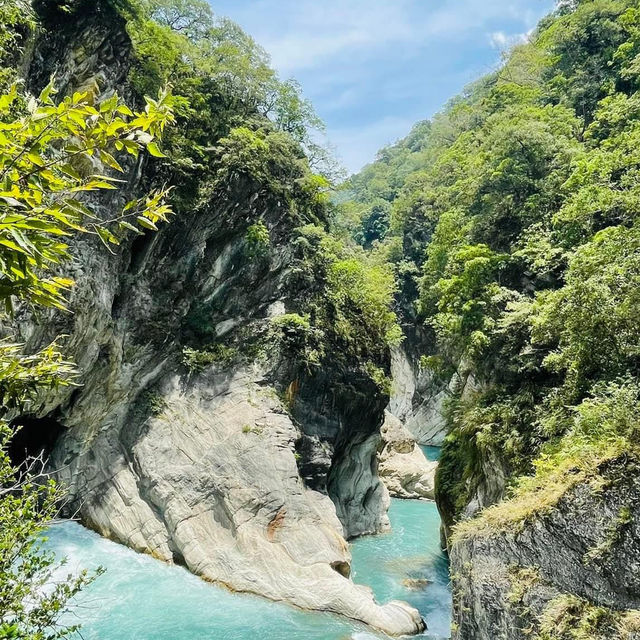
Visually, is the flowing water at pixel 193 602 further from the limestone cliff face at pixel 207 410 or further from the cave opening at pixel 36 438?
the cave opening at pixel 36 438

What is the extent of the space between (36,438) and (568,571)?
Result: 14.8 m

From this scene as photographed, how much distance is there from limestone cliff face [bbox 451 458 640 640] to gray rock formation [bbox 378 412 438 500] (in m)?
16.2

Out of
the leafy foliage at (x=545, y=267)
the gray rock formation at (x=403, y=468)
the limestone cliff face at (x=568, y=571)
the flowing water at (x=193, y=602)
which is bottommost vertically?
the flowing water at (x=193, y=602)

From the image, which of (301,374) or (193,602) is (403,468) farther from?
(193,602)

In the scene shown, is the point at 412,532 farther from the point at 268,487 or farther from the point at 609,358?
the point at 609,358

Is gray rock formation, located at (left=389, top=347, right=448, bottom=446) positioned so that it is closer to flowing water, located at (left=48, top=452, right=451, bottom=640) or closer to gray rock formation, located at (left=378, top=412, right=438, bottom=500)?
gray rock formation, located at (left=378, top=412, right=438, bottom=500)

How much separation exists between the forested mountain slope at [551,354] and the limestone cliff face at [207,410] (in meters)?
4.07

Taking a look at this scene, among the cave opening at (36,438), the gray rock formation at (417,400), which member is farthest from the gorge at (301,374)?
the gray rock formation at (417,400)

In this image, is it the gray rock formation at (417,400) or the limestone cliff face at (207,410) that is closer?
the limestone cliff face at (207,410)

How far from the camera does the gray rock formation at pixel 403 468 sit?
77.2ft

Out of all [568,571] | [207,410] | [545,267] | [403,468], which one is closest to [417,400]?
[403,468]

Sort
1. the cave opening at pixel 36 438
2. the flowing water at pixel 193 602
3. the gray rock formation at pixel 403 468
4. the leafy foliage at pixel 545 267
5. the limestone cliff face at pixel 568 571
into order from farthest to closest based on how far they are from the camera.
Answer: the gray rock formation at pixel 403 468 < the cave opening at pixel 36 438 < the flowing water at pixel 193 602 < the leafy foliage at pixel 545 267 < the limestone cliff face at pixel 568 571

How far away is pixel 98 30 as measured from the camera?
14.0 metres

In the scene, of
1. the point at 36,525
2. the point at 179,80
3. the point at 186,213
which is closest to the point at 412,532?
the point at 186,213
